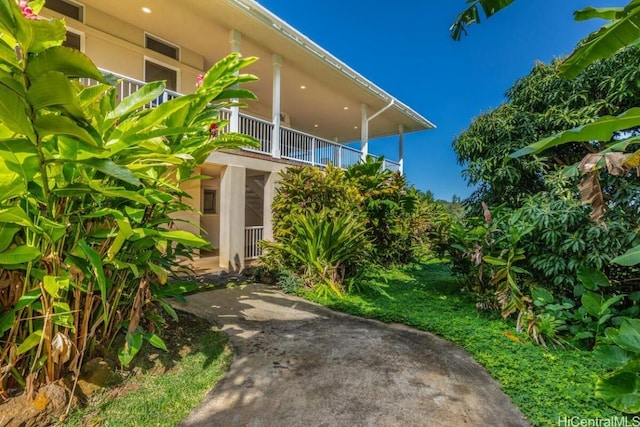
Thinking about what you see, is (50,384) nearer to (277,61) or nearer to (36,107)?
(36,107)

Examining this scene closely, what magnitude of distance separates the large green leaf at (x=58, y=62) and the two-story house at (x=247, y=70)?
3964 mm

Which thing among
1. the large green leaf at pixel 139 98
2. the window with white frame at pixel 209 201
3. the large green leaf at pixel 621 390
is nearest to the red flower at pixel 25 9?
the large green leaf at pixel 139 98

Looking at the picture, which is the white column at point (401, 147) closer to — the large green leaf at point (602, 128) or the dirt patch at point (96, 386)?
the large green leaf at point (602, 128)

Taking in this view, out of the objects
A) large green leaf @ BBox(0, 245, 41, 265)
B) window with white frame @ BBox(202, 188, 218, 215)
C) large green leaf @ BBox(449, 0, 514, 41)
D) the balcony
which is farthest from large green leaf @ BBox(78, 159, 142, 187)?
window with white frame @ BBox(202, 188, 218, 215)

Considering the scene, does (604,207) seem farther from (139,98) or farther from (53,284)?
(53,284)

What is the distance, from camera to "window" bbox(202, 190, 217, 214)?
388 inches

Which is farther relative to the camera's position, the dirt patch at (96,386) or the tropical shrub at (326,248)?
the tropical shrub at (326,248)

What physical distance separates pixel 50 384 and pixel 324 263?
4.19 metres

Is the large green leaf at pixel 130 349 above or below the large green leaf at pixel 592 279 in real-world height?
below

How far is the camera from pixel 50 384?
1921mm

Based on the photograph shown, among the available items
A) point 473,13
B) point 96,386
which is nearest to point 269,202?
point 473,13

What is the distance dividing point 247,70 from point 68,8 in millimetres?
4213

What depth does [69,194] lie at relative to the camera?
1.70 m

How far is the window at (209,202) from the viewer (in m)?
9.85
